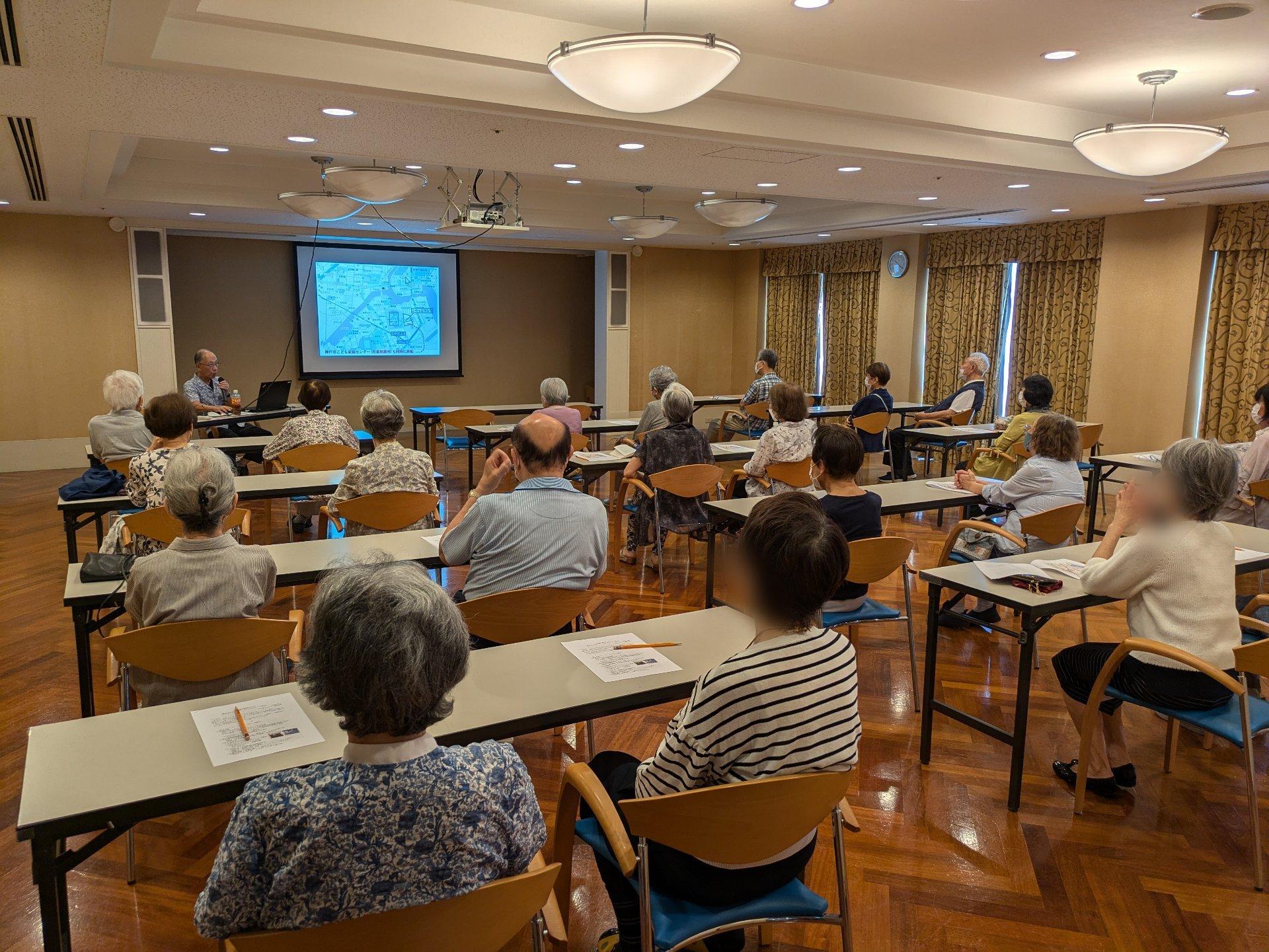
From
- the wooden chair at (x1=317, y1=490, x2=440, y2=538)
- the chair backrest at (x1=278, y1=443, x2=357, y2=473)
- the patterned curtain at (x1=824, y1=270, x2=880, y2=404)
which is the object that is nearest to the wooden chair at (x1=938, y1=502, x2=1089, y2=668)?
the wooden chair at (x1=317, y1=490, x2=440, y2=538)

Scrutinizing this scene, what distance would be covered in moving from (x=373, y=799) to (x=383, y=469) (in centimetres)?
293

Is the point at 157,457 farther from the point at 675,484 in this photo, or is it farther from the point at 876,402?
the point at 876,402

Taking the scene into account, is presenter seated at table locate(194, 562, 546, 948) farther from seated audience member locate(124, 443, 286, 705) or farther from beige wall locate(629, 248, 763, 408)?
beige wall locate(629, 248, 763, 408)

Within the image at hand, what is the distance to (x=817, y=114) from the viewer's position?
4875 millimetres

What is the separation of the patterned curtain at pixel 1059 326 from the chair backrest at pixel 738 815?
821 cm

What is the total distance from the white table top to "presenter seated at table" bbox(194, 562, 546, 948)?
0.46 meters

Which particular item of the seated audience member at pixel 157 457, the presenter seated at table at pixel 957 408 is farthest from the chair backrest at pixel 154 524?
the presenter seated at table at pixel 957 408

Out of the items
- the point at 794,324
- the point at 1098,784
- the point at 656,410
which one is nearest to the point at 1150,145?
the point at 1098,784

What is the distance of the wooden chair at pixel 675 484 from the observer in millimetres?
4836

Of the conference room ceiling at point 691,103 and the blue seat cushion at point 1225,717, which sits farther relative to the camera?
the conference room ceiling at point 691,103

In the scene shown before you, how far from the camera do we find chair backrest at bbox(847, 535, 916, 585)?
3127mm

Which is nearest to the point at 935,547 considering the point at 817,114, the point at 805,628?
the point at 817,114

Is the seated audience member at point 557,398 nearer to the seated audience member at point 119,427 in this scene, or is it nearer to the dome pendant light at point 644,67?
the seated audience member at point 119,427

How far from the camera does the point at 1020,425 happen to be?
18.3 feet
